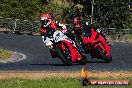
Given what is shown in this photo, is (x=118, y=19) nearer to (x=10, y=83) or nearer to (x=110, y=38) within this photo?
(x=110, y=38)

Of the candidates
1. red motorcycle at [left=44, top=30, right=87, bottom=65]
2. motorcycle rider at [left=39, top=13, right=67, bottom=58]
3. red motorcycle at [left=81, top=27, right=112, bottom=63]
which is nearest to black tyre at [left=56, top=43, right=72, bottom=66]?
red motorcycle at [left=44, top=30, right=87, bottom=65]

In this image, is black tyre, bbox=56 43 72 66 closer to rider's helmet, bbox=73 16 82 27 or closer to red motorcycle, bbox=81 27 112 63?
red motorcycle, bbox=81 27 112 63

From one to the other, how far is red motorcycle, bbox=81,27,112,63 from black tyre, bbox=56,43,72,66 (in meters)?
1.16

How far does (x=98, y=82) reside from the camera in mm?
9969

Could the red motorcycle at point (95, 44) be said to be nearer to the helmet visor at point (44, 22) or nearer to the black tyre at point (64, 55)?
the black tyre at point (64, 55)

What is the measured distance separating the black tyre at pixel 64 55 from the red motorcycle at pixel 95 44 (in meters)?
1.16

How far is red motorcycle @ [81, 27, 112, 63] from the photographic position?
21.0m

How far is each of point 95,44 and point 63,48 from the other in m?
1.60

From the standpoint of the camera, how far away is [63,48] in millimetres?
20141

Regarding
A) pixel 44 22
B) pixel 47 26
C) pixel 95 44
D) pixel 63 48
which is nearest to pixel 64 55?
pixel 63 48

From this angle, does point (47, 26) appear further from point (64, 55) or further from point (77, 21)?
point (77, 21)

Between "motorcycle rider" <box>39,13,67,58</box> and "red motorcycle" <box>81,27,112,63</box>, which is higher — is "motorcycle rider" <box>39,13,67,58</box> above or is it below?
above

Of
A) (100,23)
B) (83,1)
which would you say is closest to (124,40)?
(100,23)

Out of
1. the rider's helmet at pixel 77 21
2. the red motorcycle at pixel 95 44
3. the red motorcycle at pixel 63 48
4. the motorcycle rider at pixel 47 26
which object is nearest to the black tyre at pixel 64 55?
the red motorcycle at pixel 63 48
